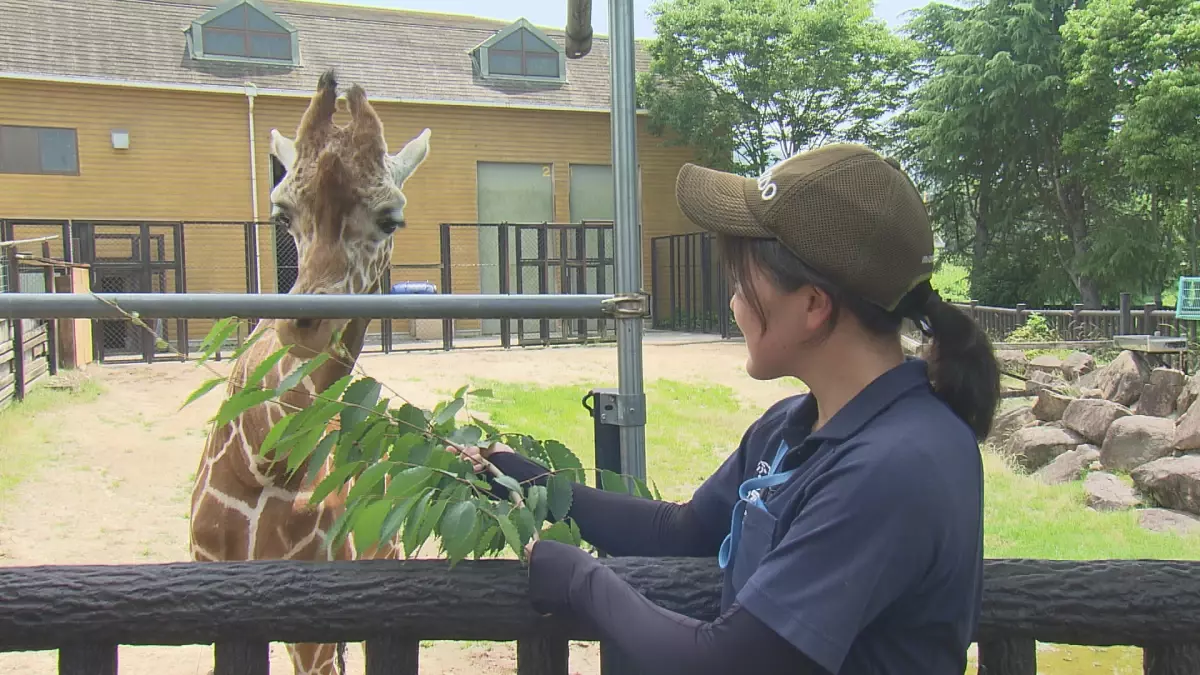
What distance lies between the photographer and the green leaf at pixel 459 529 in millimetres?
1469

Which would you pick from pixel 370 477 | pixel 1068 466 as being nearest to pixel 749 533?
pixel 370 477

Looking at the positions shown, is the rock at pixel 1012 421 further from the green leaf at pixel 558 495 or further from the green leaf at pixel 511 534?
the green leaf at pixel 511 534

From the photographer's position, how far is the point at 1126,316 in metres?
13.7

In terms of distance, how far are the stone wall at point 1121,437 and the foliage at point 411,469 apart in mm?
7077

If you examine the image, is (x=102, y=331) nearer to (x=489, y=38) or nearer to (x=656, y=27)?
(x=489, y=38)

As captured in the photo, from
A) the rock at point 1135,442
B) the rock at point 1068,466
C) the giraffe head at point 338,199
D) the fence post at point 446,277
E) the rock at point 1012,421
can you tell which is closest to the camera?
the giraffe head at point 338,199

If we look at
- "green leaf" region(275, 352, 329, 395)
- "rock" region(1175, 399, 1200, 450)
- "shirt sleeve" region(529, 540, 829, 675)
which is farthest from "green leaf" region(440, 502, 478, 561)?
"rock" region(1175, 399, 1200, 450)

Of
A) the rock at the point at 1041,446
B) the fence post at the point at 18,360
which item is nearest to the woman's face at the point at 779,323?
the rock at the point at 1041,446

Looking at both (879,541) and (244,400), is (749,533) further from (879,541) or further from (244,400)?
(244,400)

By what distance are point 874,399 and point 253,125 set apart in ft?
66.4

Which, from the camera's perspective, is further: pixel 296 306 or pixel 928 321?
pixel 296 306

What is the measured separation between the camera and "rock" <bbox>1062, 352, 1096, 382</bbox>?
12.5m

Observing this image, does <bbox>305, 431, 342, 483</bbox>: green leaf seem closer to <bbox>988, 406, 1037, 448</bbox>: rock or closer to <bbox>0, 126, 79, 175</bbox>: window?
<bbox>988, 406, 1037, 448</bbox>: rock

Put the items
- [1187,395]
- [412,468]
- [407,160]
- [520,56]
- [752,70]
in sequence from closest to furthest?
[412,468] < [407,160] < [1187,395] < [520,56] < [752,70]
